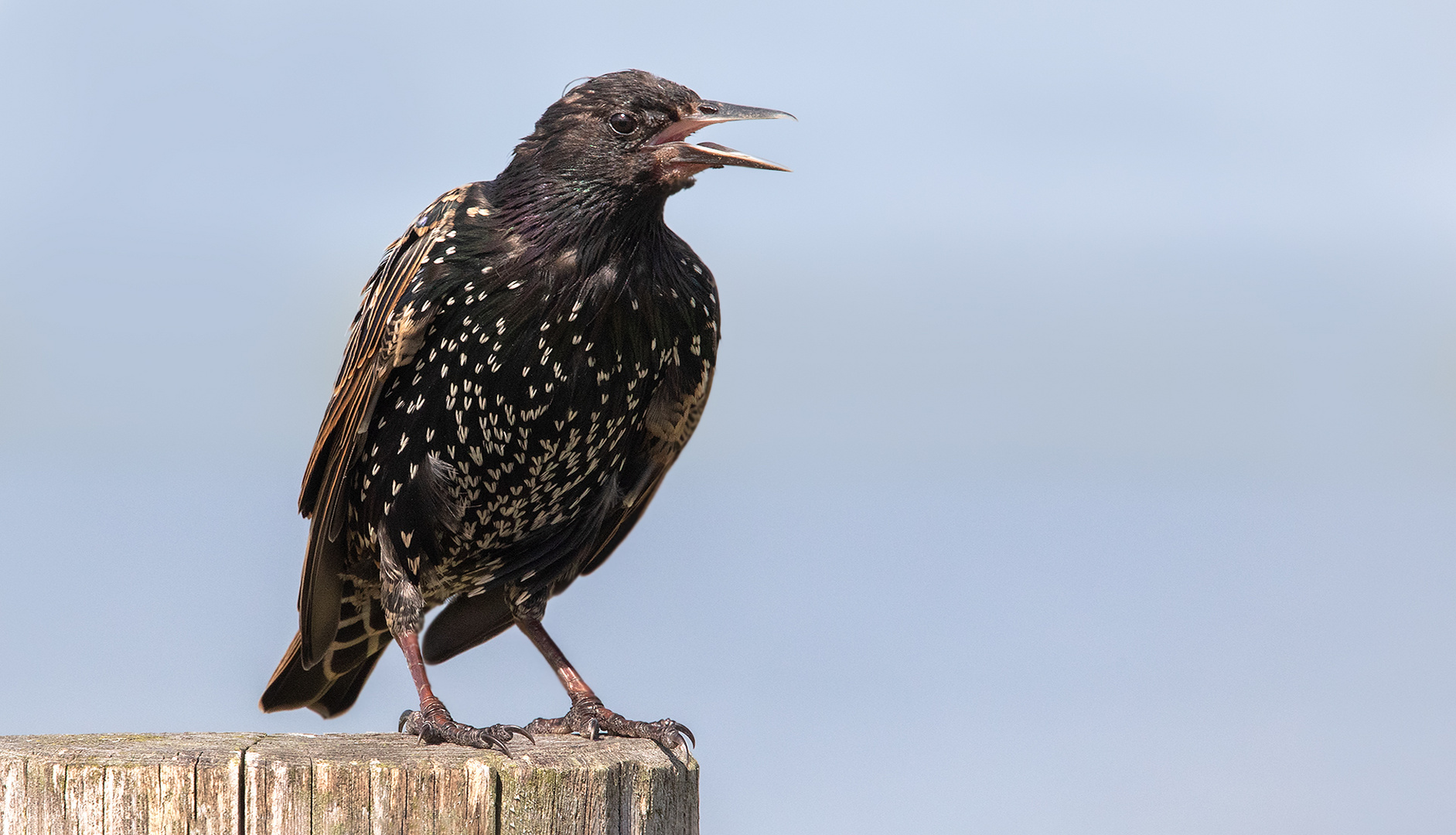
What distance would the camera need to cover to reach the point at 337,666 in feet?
14.3

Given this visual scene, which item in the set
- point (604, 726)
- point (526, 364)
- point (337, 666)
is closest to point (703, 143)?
point (526, 364)

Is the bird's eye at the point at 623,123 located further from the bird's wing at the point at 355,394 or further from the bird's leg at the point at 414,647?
the bird's leg at the point at 414,647

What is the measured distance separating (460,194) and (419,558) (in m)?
1.01

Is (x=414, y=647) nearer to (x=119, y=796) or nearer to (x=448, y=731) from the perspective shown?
(x=448, y=731)

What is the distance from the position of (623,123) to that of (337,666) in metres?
1.89

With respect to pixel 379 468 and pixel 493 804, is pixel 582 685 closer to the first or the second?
pixel 379 468

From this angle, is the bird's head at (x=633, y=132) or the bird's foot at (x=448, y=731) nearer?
the bird's foot at (x=448, y=731)

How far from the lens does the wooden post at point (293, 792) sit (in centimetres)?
265

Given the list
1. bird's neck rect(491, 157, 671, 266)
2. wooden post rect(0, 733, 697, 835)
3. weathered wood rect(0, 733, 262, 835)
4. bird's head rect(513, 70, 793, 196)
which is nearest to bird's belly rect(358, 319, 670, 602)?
bird's neck rect(491, 157, 671, 266)

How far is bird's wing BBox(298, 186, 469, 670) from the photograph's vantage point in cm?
373

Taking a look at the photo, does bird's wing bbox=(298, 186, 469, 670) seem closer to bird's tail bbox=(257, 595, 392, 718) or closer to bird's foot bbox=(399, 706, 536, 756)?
bird's tail bbox=(257, 595, 392, 718)

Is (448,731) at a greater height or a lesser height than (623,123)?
lesser

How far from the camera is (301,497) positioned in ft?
13.3

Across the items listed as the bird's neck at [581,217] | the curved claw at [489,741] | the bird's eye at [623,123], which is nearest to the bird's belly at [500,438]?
the bird's neck at [581,217]
